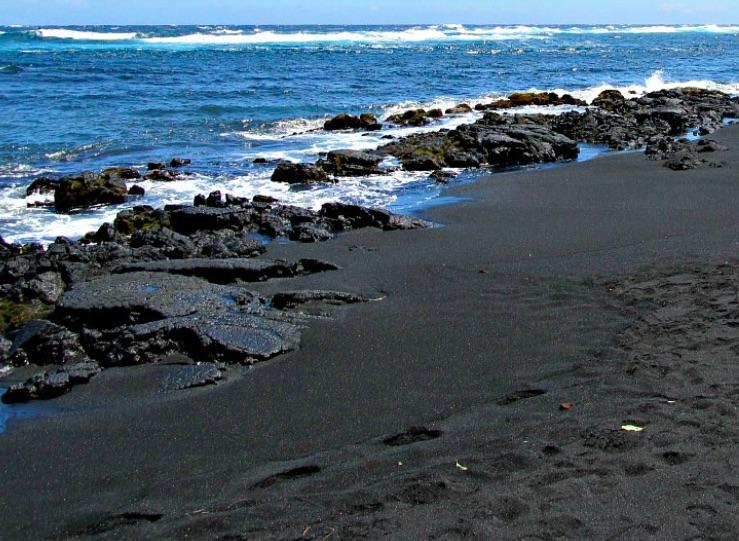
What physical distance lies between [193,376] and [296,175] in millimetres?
8697

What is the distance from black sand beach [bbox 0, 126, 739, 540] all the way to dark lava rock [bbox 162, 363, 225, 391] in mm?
97

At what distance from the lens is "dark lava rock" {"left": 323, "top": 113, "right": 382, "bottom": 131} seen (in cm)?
2170

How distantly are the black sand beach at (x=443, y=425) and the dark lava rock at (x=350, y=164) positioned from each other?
6691 millimetres

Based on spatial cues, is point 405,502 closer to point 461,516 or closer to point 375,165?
point 461,516

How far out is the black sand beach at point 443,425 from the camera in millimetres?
3729

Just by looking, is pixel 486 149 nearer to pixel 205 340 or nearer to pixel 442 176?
pixel 442 176

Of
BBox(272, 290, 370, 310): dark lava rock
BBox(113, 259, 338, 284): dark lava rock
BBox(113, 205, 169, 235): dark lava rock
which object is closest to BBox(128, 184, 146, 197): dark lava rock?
BBox(113, 205, 169, 235): dark lava rock

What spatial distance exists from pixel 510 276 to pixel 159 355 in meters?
3.60

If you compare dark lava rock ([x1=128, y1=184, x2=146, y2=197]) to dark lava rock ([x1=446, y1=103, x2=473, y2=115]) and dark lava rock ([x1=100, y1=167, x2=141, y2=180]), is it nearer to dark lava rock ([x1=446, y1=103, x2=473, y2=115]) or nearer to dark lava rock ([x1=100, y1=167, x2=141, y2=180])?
dark lava rock ([x1=100, y1=167, x2=141, y2=180])

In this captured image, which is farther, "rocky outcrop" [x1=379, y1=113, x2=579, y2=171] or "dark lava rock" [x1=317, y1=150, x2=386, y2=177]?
"rocky outcrop" [x1=379, y1=113, x2=579, y2=171]

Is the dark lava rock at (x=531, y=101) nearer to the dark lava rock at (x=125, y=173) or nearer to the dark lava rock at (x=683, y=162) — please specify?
the dark lava rock at (x=683, y=162)

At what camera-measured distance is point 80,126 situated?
20.1 metres

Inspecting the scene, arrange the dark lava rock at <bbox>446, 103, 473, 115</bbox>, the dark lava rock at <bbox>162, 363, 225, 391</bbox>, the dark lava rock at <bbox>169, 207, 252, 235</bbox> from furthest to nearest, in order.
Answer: the dark lava rock at <bbox>446, 103, 473, 115</bbox>, the dark lava rock at <bbox>169, 207, 252, 235</bbox>, the dark lava rock at <bbox>162, 363, 225, 391</bbox>

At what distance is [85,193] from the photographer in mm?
12266
